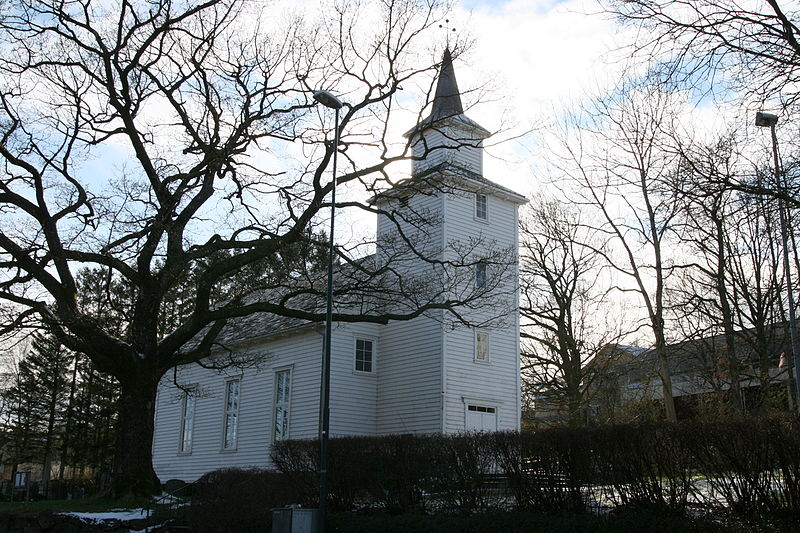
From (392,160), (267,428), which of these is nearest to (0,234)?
(392,160)

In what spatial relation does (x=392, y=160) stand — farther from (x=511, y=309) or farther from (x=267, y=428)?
(x=267, y=428)

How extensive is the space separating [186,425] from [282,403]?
8764 mm

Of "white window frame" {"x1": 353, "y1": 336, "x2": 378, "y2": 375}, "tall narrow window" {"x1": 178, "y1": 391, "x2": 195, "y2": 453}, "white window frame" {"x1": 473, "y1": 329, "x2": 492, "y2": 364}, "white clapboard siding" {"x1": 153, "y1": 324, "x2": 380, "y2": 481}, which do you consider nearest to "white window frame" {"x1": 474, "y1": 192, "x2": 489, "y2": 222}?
"white window frame" {"x1": 473, "y1": 329, "x2": 492, "y2": 364}

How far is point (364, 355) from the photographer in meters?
29.5

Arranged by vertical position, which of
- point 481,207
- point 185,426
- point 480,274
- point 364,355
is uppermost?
point 481,207

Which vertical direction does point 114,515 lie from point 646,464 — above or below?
below

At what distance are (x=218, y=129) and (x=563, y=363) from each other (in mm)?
18104

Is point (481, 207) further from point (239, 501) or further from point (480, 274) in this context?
point (239, 501)

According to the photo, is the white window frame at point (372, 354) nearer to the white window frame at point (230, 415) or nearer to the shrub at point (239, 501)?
the white window frame at point (230, 415)

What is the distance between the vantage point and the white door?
27048 mm

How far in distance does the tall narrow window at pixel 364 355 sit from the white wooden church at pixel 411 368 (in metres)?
0.04

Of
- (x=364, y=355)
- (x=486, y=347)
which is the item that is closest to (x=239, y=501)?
(x=364, y=355)

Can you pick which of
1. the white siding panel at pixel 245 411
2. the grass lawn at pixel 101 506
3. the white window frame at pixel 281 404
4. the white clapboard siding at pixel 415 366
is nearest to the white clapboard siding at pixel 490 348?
the white clapboard siding at pixel 415 366

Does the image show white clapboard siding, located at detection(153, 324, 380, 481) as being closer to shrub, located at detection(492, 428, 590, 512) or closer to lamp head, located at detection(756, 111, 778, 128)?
shrub, located at detection(492, 428, 590, 512)
